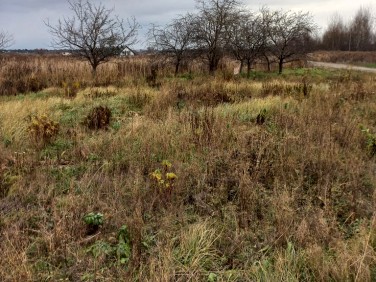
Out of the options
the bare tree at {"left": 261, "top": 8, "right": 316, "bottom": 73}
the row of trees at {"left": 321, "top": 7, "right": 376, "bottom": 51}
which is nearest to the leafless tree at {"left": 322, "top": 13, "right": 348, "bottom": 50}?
the row of trees at {"left": 321, "top": 7, "right": 376, "bottom": 51}

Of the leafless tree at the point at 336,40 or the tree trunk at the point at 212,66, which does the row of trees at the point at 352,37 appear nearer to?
the leafless tree at the point at 336,40

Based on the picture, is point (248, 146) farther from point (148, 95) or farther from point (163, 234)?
point (148, 95)

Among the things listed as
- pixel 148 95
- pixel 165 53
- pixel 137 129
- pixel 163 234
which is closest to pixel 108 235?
pixel 163 234

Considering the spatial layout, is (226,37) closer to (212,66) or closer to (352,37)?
(212,66)

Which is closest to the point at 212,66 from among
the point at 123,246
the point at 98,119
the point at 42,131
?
the point at 98,119

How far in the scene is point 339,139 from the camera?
539 centimetres

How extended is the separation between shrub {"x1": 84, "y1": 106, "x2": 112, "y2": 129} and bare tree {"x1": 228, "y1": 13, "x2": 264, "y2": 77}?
10.3m

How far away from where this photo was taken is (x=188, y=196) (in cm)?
376

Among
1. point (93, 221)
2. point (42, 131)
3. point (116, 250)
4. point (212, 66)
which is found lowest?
point (116, 250)

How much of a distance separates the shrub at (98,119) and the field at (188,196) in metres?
0.03

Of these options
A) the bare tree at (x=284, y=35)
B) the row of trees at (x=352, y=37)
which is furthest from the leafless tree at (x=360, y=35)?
the bare tree at (x=284, y=35)

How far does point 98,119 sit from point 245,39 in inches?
459

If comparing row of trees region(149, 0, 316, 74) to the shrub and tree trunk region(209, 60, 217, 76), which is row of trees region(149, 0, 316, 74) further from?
the shrub

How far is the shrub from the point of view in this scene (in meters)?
6.18
